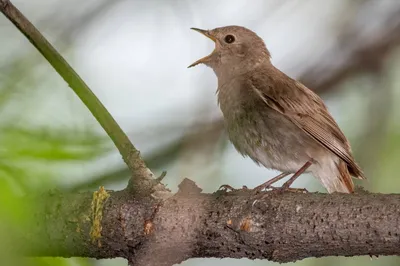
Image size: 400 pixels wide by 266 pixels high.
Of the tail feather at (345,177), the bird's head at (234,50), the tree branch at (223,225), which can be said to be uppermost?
the bird's head at (234,50)

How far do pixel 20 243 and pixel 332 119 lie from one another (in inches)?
155

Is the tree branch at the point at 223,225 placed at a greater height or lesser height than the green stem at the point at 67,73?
lesser

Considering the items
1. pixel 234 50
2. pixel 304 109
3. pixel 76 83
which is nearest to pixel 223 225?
pixel 76 83

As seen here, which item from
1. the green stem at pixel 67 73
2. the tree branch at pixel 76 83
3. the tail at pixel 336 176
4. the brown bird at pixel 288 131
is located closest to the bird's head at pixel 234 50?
the brown bird at pixel 288 131

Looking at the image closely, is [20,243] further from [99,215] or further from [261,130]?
[261,130]

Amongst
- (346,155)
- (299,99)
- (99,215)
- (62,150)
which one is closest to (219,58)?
(299,99)

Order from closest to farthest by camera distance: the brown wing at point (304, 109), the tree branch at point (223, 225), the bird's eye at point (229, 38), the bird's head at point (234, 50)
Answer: the tree branch at point (223, 225) → the brown wing at point (304, 109) → the bird's head at point (234, 50) → the bird's eye at point (229, 38)

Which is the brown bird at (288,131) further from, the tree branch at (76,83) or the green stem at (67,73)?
the green stem at (67,73)

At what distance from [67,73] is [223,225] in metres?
1.03

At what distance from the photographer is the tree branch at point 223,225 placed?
263 centimetres

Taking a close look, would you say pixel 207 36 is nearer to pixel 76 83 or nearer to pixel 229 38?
pixel 229 38

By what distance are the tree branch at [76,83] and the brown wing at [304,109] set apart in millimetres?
2376

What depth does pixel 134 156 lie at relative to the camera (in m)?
2.89

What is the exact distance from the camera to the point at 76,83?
2.56 m
